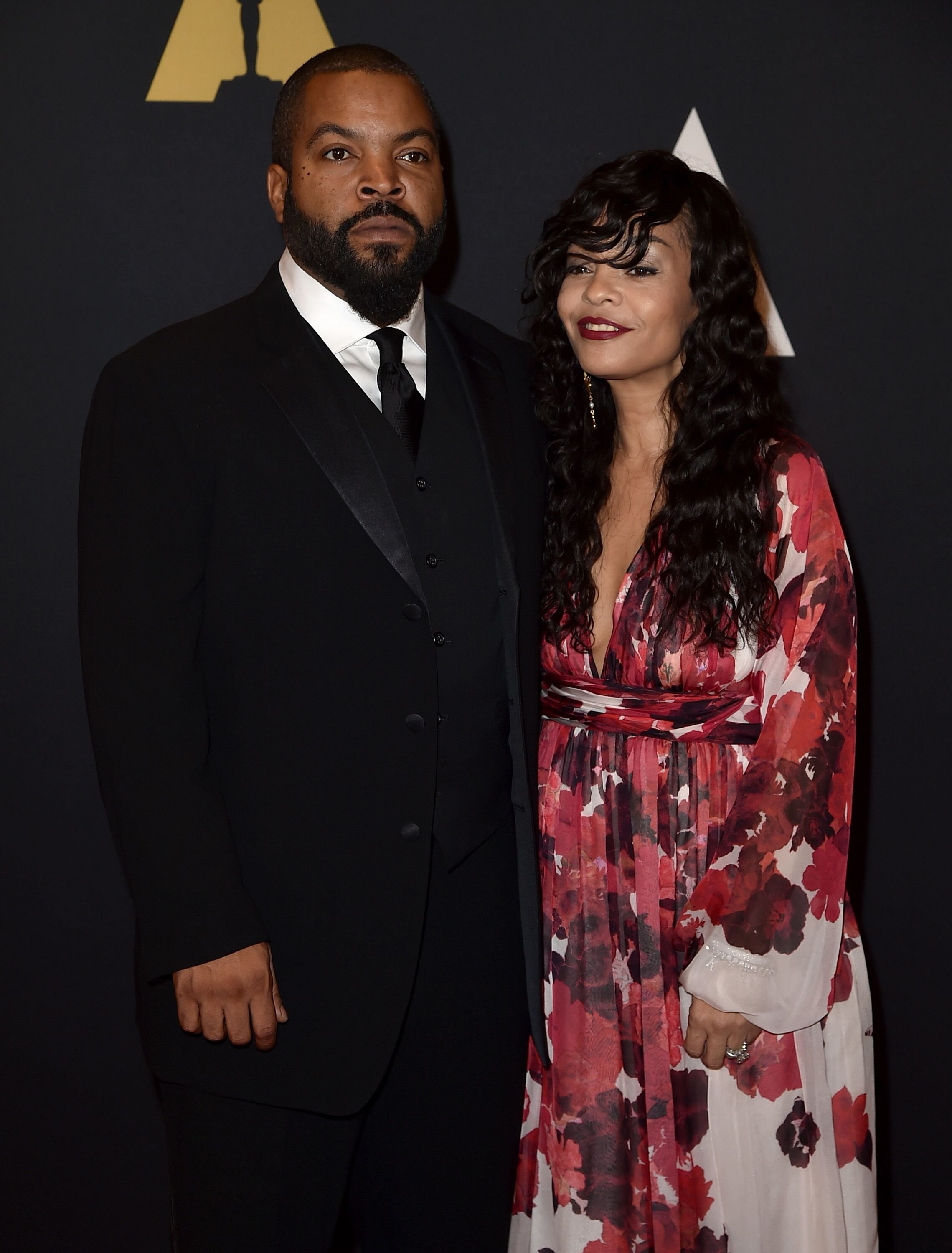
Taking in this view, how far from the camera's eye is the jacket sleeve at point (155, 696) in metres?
1.22

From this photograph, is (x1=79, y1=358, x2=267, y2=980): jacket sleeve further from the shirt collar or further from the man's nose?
the man's nose

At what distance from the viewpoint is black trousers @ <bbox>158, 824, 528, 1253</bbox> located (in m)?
1.37

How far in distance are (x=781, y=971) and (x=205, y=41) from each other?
5.17 ft

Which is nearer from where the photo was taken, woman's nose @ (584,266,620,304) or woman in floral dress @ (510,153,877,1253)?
woman in floral dress @ (510,153,877,1253)

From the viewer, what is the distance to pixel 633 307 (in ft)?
4.95

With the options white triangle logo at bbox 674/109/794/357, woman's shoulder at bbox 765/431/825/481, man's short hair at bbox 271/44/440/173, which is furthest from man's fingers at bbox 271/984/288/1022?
white triangle logo at bbox 674/109/794/357

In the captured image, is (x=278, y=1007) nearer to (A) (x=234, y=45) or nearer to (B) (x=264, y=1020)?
(B) (x=264, y=1020)

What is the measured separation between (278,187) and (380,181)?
174 millimetres

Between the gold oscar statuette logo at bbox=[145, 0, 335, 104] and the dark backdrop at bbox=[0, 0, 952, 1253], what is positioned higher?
the gold oscar statuette logo at bbox=[145, 0, 335, 104]

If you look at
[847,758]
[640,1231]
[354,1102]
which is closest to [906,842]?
[847,758]

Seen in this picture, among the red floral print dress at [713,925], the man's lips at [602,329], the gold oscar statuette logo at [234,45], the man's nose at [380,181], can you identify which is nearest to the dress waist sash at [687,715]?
the red floral print dress at [713,925]

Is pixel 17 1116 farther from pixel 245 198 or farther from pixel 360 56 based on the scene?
pixel 360 56

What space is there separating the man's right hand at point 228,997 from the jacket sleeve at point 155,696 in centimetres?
3

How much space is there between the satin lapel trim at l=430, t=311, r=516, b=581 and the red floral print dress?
208mm
